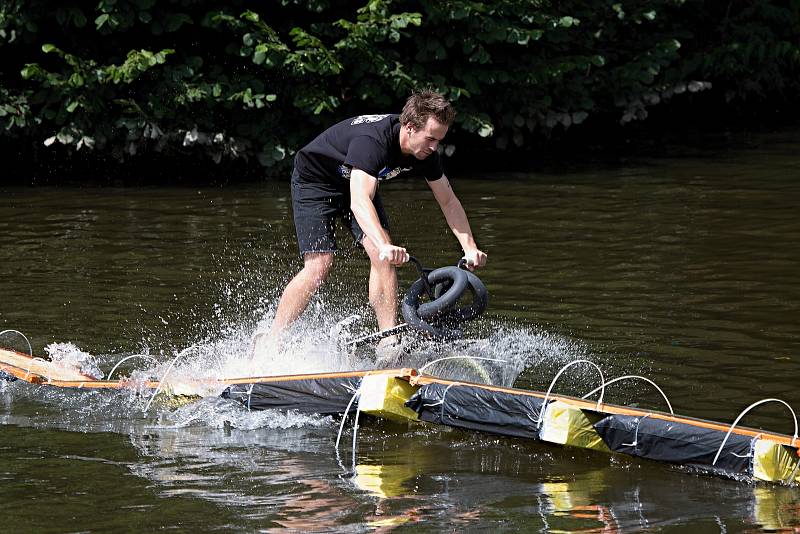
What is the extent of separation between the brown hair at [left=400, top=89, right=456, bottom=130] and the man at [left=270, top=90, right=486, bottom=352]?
13cm

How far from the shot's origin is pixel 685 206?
1458cm

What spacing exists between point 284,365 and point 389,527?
2798 millimetres

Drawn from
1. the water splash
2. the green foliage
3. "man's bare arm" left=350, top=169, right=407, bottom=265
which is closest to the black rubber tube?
"man's bare arm" left=350, top=169, right=407, bottom=265

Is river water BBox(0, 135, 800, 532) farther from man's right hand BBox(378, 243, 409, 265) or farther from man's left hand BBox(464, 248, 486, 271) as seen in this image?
man's right hand BBox(378, 243, 409, 265)

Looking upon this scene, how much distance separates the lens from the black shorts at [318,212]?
7684 mm

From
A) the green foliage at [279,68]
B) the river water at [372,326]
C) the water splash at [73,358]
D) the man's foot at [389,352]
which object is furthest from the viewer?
the green foliage at [279,68]

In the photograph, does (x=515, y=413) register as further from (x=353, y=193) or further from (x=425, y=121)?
(x=425, y=121)

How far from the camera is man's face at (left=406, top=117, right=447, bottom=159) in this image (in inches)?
277

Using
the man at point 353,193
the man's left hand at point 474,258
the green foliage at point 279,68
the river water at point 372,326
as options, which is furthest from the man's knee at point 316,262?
the green foliage at point 279,68

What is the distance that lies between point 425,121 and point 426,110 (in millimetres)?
72

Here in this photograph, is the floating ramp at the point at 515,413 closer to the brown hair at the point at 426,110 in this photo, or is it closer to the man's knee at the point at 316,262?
the man's knee at the point at 316,262

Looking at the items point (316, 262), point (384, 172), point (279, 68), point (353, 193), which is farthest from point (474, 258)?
point (279, 68)

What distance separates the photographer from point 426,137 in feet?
23.2

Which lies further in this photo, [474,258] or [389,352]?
[389,352]
